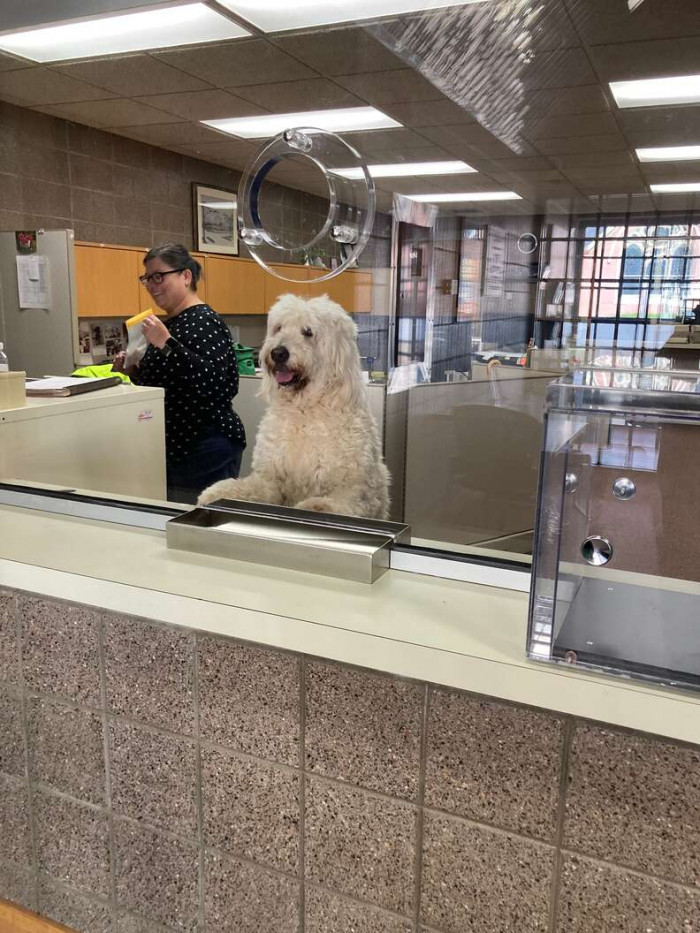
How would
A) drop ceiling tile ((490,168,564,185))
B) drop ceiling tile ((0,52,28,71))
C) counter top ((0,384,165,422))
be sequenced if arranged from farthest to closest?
counter top ((0,384,165,422)) < drop ceiling tile ((0,52,28,71)) < drop ceiling tile ((490,168,564,185))

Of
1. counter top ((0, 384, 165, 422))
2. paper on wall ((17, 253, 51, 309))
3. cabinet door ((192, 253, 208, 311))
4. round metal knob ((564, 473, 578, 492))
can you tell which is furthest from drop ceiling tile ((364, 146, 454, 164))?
paper on wall ((17, 253, 51, 309))

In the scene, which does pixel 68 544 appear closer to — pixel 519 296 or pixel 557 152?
pixel 519 296

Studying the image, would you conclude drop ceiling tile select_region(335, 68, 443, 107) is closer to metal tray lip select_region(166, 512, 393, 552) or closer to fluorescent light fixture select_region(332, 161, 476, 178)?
fluorescent light fixture select_region(332, 161, 476, 178)

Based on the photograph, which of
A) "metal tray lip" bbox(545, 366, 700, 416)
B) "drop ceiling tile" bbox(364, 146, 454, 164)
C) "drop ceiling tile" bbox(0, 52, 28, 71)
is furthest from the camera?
"drop ceiling tile" bbox(0, 52, 28, 71)

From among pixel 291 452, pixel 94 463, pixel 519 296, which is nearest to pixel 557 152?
pixel 519 296

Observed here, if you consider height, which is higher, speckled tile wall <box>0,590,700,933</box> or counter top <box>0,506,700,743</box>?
counter top <box>0,506,700,743</box>

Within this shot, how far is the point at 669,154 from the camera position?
99 centimetres

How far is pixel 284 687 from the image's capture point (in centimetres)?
112

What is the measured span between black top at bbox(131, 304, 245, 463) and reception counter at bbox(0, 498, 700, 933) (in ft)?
→ 1.01

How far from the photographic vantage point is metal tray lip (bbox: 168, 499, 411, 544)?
1226 millimetres

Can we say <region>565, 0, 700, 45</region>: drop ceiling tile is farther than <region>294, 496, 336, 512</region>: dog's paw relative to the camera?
No

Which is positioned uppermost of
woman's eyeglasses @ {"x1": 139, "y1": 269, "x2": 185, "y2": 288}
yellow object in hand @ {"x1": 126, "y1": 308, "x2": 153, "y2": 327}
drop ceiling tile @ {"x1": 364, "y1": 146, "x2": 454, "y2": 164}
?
drop ceiling tile @ {"x1": 364, "y1": 146, "x2": 454, "y2": 164}

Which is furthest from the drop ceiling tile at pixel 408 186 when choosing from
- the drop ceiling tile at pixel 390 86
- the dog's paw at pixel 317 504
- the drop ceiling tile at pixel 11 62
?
the drop ceiling tile at pixel 11 62

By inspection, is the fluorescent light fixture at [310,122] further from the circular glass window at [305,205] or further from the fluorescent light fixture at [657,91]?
the fluorescent light fixture at [657,91]
